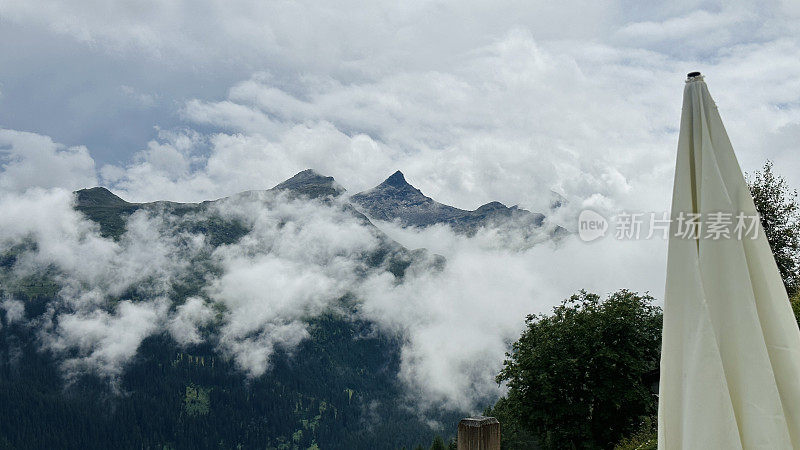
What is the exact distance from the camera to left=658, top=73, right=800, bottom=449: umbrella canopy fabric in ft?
12.6

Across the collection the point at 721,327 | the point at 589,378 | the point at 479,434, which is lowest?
the point at 589,378

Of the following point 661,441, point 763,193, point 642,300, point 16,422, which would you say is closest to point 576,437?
point 642,300

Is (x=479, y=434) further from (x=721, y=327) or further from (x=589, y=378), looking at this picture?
(x=589, y=378)

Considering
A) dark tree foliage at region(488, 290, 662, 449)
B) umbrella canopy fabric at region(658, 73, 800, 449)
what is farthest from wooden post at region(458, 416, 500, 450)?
dark tree foliage at region(488, 290, 662, 449)

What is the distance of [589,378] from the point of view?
27.3 meters

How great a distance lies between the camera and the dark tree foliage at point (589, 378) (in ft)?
87.5

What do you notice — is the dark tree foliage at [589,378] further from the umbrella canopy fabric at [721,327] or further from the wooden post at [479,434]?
the wooden post at [479,434]

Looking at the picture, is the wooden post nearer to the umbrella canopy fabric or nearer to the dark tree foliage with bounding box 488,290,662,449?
the umbrella canopy fabric

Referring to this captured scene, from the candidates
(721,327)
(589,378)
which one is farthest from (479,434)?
(589,378)

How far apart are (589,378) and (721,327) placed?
83.3ft

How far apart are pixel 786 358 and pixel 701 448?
1010 mm

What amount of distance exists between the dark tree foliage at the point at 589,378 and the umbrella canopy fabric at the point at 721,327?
23.6 metres

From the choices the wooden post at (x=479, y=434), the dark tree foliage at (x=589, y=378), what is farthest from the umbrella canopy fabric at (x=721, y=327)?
the dark tree foliage at (x=589, y=378)

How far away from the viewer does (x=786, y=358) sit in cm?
404
